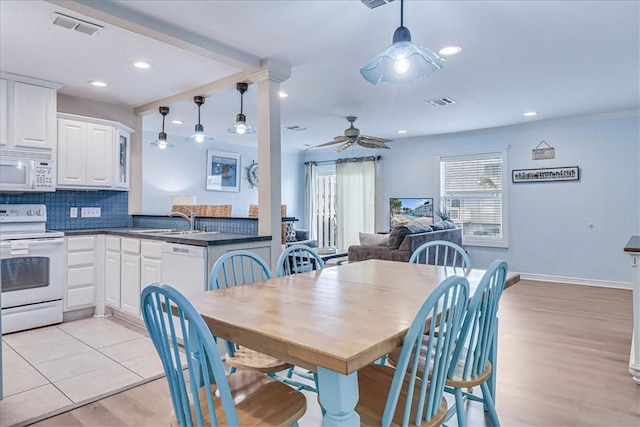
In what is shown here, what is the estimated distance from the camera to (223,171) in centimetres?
759

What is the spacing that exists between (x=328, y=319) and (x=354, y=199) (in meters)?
6.99

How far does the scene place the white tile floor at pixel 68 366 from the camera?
7.52 ft

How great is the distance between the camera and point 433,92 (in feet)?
14.5

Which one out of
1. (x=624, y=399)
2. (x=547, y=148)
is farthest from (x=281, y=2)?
(x=547, y=148)

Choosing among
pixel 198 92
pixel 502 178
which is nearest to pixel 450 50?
pixel 198 92

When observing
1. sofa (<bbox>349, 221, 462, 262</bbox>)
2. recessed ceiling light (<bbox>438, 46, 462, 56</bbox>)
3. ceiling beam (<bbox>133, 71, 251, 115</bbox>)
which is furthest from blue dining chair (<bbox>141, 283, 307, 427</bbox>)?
sofa (<bbox>349, 221, 462, 262</bbox>)

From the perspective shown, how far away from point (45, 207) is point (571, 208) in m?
6.89

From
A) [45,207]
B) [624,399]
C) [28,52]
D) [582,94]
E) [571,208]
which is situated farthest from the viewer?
[571,208]

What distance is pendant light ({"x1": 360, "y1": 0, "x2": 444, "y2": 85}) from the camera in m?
1.85

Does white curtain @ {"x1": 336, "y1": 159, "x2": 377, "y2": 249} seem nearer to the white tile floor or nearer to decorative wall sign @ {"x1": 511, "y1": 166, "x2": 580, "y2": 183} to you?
decorative wall sign @ {"x1": 511, "y1": 166, "x2": 580, "y2": 183}

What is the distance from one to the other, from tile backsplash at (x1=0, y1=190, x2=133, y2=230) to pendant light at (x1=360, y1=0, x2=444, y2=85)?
3.95 m

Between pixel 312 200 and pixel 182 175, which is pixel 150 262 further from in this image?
pixel 312 200

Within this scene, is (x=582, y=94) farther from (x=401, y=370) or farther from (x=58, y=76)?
(x=58, y=76)

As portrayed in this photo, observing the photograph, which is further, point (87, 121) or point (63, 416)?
point (87, 121)
